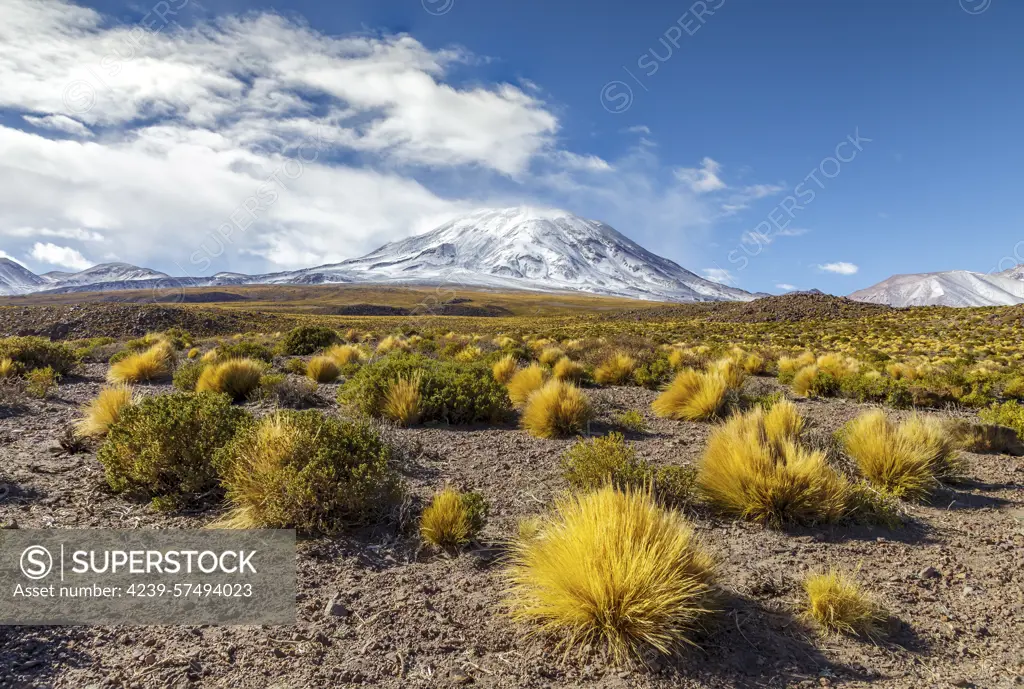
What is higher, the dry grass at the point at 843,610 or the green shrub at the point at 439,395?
the green shrub at the point at 439,395

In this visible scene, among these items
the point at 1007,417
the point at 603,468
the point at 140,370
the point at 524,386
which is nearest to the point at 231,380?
the point at 140,370

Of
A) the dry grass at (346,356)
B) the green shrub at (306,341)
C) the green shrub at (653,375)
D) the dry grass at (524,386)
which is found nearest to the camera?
the dry grass at (524,386)

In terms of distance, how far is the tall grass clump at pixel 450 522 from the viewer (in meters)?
3.64

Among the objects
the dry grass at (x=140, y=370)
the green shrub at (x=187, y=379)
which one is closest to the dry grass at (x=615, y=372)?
the green shrub at (x=187, y=379)

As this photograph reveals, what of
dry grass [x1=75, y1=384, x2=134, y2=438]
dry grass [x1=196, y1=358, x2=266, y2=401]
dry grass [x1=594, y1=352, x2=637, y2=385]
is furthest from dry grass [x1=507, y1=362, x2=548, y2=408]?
dry grass [x1=75, y1=384, x2=134, y2=438]

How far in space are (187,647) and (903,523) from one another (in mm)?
4858

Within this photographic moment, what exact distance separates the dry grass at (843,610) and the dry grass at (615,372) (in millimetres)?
7913

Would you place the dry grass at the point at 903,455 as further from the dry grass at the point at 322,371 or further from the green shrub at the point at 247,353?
the green shrub at the point at 247,353

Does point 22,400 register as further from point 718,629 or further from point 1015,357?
point 1015,357

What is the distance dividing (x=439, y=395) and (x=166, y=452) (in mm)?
3390

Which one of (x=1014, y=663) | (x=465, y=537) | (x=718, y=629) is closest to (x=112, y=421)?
(x=465, y=537)

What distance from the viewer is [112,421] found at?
5.65 metres

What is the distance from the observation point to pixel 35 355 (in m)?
10.5

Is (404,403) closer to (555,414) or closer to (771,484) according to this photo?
(555,414)
